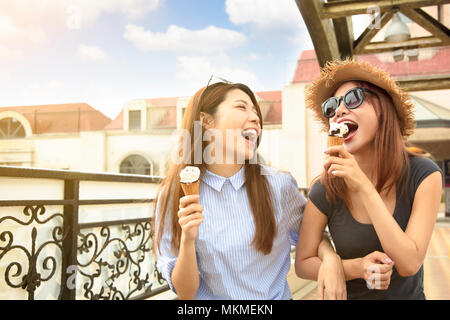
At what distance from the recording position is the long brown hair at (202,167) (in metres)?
1.46

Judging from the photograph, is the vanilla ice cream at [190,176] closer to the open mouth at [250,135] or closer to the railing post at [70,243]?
the open mouth at [250,135]

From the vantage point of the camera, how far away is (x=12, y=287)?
7.85 feet

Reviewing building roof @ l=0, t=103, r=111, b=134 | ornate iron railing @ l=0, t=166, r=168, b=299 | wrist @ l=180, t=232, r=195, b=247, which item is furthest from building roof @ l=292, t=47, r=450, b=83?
wrist @ l=180, t=232, r=195, b=247

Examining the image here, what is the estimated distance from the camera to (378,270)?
1.07 metres

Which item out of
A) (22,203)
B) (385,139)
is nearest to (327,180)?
(385,139)

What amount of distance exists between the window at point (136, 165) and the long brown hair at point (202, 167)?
20847 mm

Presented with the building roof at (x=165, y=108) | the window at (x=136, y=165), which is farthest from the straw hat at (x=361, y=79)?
the building roof at (x=165, y=108)

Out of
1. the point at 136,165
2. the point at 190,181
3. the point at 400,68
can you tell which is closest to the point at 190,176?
the point at 190,181

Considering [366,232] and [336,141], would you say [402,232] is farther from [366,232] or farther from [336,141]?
[336,141]

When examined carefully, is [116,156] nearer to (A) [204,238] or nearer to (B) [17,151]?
(B) [17,151]

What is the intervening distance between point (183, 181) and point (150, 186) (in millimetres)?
2875

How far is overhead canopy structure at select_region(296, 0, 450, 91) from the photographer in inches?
124

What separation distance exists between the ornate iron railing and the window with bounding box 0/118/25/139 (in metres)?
24.4

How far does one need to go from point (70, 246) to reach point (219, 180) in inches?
70.4
